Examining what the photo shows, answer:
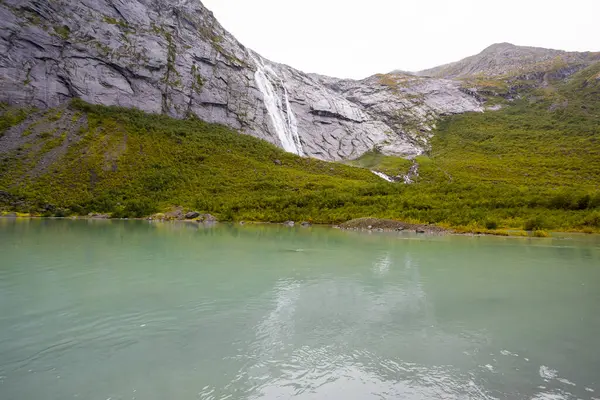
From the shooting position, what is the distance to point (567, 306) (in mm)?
10156

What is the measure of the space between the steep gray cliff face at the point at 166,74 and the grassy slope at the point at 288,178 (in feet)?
20.1

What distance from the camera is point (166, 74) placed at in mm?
81562

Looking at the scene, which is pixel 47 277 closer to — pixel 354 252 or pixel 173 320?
pixel 173 320

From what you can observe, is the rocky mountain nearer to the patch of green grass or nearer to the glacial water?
the patch of green grass

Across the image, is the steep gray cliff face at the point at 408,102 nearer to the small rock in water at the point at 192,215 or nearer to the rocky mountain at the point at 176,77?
the rocky mountain at the point at 176,77

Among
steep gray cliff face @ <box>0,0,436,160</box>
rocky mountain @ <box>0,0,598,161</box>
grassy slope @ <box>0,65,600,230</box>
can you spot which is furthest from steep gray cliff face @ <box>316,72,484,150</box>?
grassy slope @ <box>0,65,600,230</box>

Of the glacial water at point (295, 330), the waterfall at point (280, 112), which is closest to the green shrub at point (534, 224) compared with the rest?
the glacial water at point (295, 330)

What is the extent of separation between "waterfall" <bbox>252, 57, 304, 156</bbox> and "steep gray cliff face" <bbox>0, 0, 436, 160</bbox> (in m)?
0.31

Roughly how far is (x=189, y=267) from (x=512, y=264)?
13932mm

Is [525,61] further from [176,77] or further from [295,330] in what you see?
[295,330]

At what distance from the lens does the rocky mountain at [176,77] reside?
72125 millimetres

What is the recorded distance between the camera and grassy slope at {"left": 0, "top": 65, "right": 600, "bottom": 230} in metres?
41.6

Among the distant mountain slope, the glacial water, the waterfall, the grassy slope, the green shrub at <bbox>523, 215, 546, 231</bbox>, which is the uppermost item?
the distant mountain slope

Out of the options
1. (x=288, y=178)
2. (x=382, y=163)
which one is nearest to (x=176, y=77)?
(x=288, y=178)
